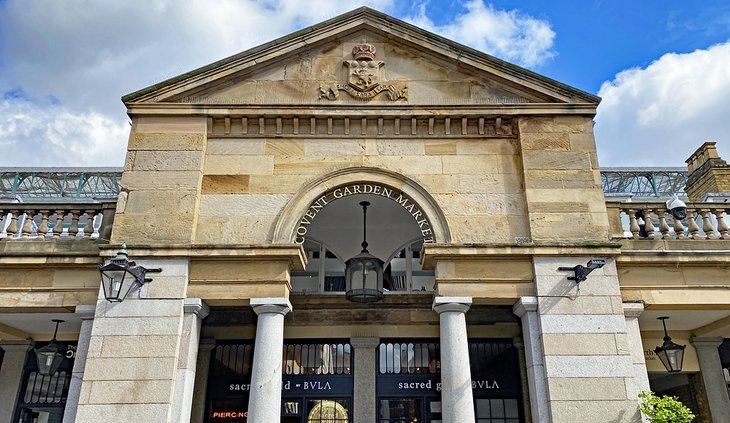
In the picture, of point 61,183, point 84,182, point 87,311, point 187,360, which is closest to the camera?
point 187,360

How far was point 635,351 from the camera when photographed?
27.7 feet

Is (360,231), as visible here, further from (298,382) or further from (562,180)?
(562,180)

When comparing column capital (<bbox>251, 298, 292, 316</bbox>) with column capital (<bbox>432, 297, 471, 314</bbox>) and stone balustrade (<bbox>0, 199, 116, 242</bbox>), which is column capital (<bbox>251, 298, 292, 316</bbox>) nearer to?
column capital (<bbox>432, 297, 471, 314</bbox>)

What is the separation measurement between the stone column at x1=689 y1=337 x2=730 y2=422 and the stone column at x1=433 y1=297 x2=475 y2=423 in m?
6.25

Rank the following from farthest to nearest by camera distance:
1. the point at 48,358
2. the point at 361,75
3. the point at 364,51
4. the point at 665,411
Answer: the point at 48,358, the point at 364,51, the point at 361,75, the point at 665,411

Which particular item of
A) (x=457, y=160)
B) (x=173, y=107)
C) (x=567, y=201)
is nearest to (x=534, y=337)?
(x=567, y=201)

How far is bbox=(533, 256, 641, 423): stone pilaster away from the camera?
778 centimetres

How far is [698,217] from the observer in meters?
10.3

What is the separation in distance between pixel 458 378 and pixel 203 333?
18.8 ft

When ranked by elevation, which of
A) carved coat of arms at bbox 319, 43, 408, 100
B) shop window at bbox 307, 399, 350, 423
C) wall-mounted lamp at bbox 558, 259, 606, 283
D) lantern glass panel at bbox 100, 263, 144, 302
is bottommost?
shop window at bbox 307, 399, 350, 423

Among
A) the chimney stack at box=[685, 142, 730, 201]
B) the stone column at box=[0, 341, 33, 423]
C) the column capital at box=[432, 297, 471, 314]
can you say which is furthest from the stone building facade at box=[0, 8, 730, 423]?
the chimney stack at box=[685, 142, 730, 201]

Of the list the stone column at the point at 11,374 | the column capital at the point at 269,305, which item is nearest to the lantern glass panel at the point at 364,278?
the column capital at the point at 269,305

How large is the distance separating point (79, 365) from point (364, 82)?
6.69m

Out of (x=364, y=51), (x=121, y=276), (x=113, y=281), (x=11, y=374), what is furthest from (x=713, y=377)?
(x=11, y=374)
